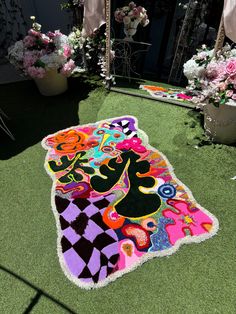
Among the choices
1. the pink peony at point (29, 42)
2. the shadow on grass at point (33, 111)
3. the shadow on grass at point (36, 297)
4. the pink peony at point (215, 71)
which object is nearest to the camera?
the shadow on grass at point (36, 297)

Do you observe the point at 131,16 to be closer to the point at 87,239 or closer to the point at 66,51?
the point at 66,51

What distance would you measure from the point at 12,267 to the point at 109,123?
286 cm

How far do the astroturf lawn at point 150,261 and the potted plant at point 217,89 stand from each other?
268 millimetres

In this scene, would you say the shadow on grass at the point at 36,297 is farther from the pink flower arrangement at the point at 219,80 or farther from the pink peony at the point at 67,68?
the pink peony at the point at 67,68

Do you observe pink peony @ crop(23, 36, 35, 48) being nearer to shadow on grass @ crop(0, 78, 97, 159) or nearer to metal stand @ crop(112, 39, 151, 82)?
shadow on grass @ crop(0, 78, 97, 159)

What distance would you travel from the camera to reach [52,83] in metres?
5.59

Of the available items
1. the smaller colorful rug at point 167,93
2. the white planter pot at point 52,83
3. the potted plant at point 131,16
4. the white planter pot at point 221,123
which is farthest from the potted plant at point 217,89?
the white planter pot at point 52,83

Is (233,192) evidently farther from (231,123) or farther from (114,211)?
(114,211)

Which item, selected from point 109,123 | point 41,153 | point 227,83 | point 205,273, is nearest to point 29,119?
point 41,153

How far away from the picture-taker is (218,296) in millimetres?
2527

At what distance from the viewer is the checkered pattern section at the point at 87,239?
9.09ft

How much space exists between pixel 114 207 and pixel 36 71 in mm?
3227

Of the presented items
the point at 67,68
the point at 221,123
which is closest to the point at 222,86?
the point at 221,123

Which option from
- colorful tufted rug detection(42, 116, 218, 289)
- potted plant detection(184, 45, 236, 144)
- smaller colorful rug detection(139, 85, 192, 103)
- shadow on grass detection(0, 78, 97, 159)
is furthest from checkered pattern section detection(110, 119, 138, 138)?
potted plant detection(184, 45, 236, 144)
